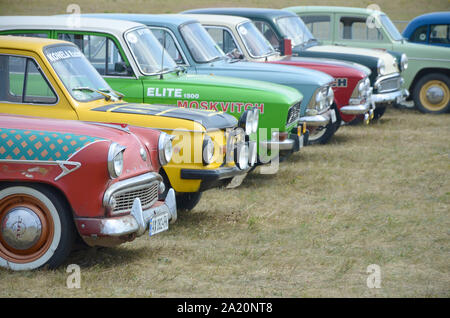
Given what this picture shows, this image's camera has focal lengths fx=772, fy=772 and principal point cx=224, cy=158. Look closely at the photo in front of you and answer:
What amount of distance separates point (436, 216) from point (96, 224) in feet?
12.5

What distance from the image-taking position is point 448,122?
48.1ft

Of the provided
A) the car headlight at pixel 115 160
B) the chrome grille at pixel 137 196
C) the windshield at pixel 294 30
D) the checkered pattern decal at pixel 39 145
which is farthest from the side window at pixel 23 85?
the windshield at pixel 294 30

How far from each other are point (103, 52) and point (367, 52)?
6.84 meters

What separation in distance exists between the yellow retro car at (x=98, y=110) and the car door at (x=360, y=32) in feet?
28.1

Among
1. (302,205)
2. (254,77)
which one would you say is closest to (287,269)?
(302,205)

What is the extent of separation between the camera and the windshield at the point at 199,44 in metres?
9.40

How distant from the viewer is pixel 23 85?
255 inches

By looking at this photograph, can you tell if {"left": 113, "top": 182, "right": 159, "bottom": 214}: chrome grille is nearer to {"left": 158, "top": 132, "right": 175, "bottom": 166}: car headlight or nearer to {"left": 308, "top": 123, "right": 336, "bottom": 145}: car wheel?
{"left": 158, "top": 132, "right": 175, "bottom": 166}: car headlight

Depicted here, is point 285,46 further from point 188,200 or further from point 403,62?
point 188,200

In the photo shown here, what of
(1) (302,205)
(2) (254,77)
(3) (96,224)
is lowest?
(1) (302,205)

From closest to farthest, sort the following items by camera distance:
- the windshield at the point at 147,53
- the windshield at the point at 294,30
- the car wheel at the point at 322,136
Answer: the windshield at the point at 147,53, the car wheel at the point at 322,136, the windshield at the point at 294,30

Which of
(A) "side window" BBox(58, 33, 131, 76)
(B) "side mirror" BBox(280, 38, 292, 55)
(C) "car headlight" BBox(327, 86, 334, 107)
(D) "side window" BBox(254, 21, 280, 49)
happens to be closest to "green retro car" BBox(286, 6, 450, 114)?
(D) "side window" BBox(254, 21, 280, 49)

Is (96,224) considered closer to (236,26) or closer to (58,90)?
(58,90)

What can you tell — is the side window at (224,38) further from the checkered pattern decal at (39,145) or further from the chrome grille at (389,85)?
the checkered pattern decal at (39,145)
